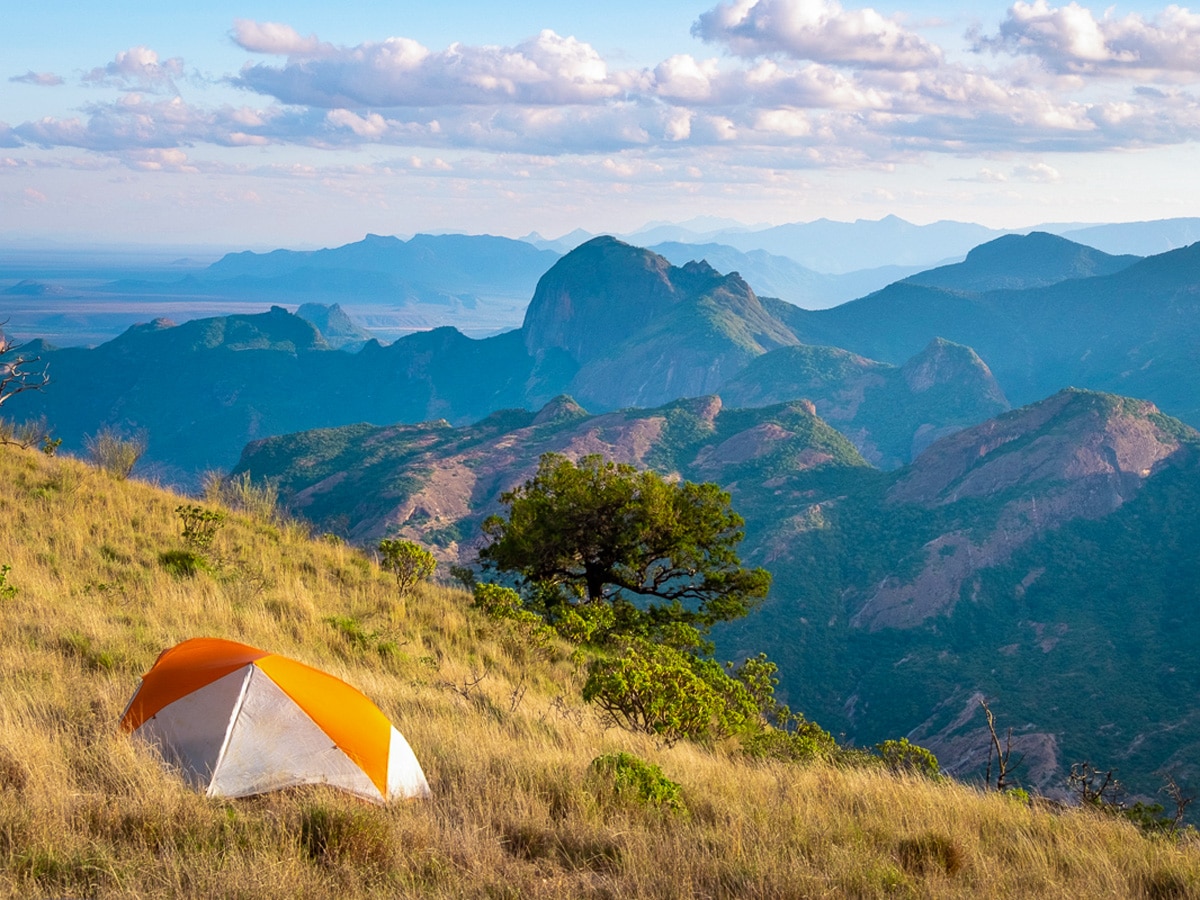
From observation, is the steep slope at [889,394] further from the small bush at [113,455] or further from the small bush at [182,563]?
the small bush at [182,563]

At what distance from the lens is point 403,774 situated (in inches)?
266

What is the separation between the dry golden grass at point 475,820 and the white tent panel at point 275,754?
0.16m

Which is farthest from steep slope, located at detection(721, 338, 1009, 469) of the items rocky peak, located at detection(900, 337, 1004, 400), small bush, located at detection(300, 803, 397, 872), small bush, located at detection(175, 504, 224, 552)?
small bush, located at detection(300, 803, 397, 872)

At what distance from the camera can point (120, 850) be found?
5305 millimetres

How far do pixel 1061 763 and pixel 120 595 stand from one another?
5243 cm

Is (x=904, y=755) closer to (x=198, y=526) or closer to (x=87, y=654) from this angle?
(x=87, y=654)

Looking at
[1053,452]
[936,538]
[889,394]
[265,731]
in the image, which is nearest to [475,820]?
[265,731]

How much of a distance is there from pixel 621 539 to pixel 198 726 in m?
14.6

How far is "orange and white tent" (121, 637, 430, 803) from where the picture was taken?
643 centimetres

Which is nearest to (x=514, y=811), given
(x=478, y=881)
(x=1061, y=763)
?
(x=478, y=881)

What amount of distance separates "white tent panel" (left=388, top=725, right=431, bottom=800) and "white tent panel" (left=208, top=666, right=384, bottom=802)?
176 mm

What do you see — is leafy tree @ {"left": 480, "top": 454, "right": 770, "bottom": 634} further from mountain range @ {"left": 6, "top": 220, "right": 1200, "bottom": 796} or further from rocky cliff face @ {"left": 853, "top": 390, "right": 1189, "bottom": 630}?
rocky cliff face @ {"left": 853, "top": 390, "right": 1189, "bottom": 630}

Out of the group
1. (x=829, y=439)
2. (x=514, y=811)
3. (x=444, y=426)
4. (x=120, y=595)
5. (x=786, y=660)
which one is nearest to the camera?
(x=514, y=811)

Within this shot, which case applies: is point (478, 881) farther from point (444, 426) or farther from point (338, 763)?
point (444, 426)
